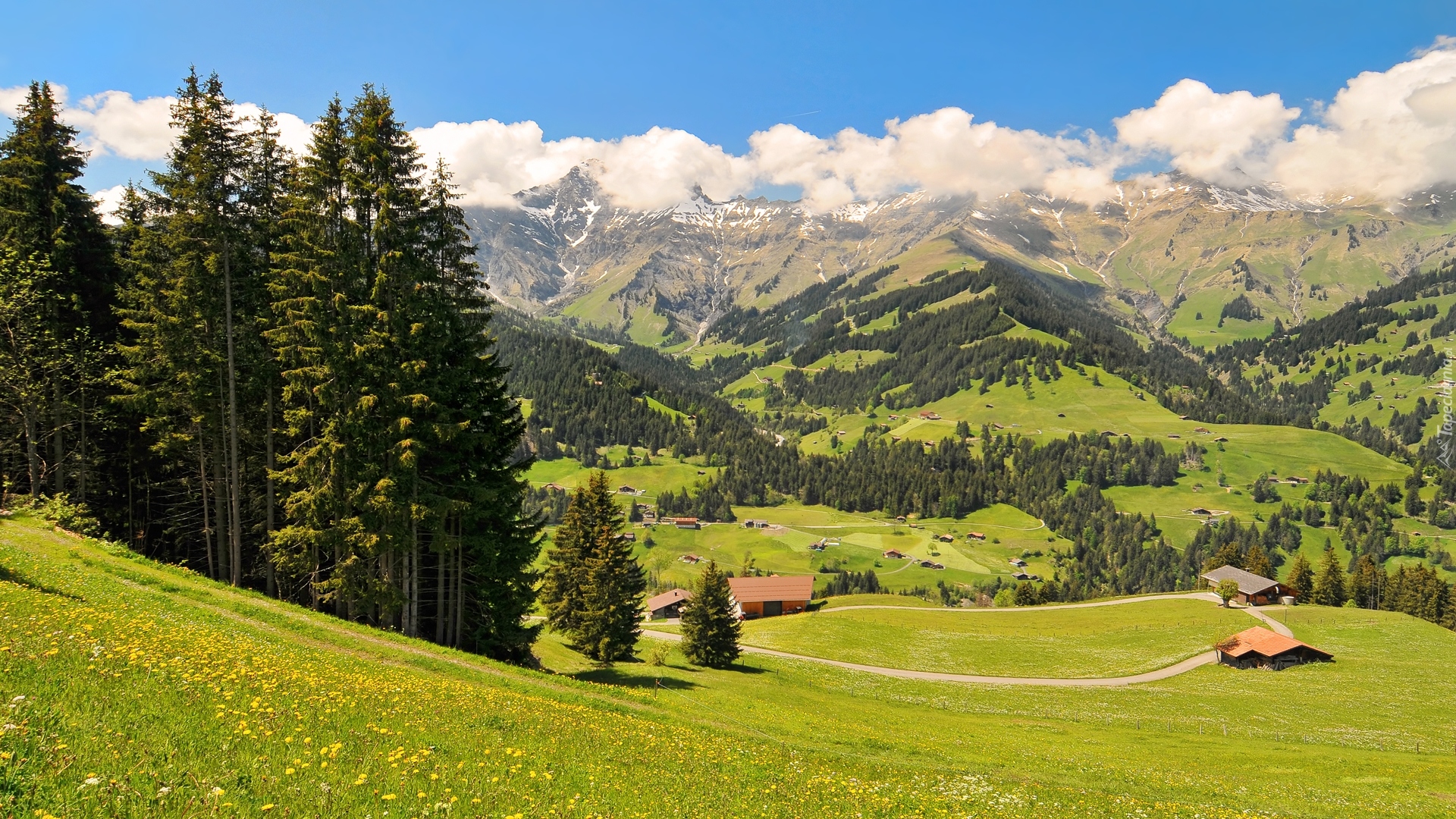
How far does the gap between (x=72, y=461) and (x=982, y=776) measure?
4849 centimetres

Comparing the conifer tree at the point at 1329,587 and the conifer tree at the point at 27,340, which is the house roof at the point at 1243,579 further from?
the conifer tree at the point at 27,340

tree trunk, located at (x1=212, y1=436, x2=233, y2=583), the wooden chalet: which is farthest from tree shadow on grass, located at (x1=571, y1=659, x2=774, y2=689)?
the wooden chalet

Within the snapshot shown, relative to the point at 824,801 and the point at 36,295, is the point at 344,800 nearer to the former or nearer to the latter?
the point at 824,801

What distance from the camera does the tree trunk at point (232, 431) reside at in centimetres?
3309

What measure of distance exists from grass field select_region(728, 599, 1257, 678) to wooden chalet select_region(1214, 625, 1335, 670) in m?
3.74

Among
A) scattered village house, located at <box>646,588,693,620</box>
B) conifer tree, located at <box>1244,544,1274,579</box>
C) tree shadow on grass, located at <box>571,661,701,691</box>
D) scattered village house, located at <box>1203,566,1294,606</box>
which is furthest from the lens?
scattered village house, located at <box>646,588,693,620</box>

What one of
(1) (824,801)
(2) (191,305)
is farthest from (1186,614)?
(2) (191,305)

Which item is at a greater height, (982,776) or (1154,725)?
(982,776)

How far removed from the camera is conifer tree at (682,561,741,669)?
194 feet

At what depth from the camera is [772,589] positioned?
424 ft

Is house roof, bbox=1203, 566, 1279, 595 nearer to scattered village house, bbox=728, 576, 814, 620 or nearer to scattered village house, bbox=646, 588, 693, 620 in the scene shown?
scattered village house, bbox=728, 576, 814, 620

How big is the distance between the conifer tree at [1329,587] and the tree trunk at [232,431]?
156292mm

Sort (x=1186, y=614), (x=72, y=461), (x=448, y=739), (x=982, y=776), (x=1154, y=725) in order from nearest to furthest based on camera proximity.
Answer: (x=448, y=739) < (x=982, y=776) < (x=72, y=461) < (x=1154, y=725) < (x=1186, y=614)

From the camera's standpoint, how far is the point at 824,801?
1569 cm
